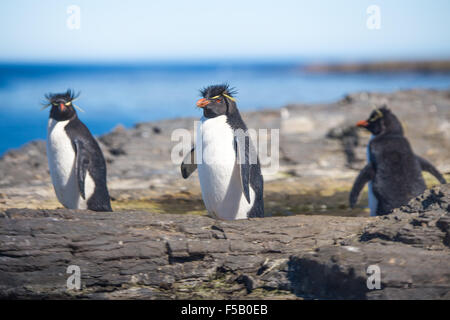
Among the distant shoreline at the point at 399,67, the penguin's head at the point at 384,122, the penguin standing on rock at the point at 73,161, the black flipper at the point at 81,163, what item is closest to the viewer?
the black flipper at the point at 81,163

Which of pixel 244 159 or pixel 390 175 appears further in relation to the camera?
pixel 390 175

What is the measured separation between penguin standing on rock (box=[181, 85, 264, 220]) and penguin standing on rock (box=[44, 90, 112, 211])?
122 centimetres

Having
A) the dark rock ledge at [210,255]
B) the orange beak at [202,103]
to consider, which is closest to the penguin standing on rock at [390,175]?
the dark rock ledge at [210,255]

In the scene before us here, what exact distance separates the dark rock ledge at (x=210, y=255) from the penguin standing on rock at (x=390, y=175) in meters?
1.51

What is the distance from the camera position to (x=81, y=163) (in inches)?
212

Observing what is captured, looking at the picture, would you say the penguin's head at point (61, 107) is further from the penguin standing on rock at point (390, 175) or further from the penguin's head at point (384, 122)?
the penguin's head at point (384, 122)

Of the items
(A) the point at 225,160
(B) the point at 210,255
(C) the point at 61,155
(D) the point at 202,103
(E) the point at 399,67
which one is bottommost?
(B) the point at 210,255

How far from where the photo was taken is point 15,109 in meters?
26.4

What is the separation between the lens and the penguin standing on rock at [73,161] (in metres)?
5.48

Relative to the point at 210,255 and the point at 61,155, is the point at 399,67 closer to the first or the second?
the point at 61,155

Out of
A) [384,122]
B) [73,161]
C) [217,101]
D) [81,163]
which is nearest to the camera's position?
[217,101]

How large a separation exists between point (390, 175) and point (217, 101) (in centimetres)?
235

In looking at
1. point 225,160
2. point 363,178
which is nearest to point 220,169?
point 225,160
